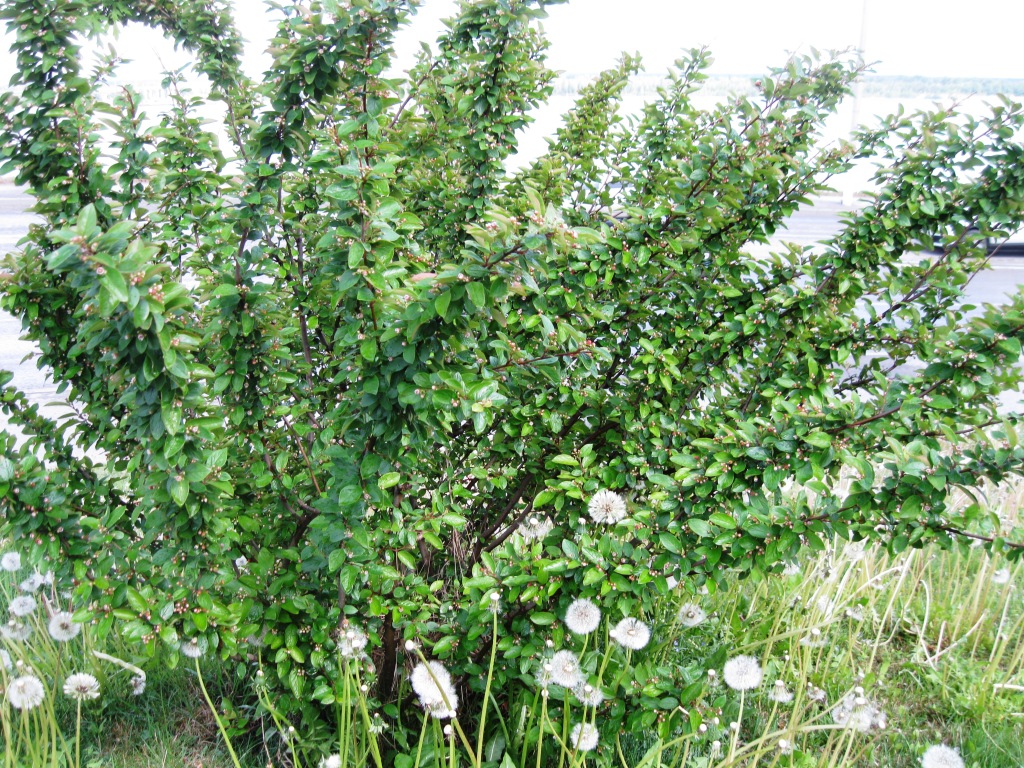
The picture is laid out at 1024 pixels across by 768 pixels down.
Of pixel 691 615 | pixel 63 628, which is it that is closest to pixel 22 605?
pixel 63 628

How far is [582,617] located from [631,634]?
17cm

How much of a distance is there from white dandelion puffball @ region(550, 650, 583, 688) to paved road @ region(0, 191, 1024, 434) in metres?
1.44

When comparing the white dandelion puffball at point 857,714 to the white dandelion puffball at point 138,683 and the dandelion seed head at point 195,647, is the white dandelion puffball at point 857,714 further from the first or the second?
the white dandelion puffball at point 138,683

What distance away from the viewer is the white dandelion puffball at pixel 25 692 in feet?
6.82

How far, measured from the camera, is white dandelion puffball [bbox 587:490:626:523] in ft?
7.10

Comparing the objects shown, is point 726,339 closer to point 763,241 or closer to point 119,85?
point 763,241

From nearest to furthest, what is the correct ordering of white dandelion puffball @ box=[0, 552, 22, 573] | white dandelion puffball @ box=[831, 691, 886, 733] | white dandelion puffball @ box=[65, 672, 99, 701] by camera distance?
white dandelion puffball @ box=[831, 691, 886, 733], white dandelion puffball @ box=[65, 672, 99, 701], white dandelion puffball @ box=[0, 552, 22, 573]

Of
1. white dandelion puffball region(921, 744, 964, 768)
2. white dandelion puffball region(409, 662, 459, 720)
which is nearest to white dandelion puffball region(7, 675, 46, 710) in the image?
white dandelion puffball region(409, 662, 459, 720)

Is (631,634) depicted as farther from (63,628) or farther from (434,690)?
(63,628)

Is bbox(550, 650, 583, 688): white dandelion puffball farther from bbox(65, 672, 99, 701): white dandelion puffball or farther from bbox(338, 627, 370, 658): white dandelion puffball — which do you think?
bbox(65, 672, 99, 701): white dandelion puffball

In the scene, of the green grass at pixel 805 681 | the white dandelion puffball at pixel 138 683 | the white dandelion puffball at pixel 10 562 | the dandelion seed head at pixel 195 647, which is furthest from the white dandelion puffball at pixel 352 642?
the white dandelion puffball at pixel 10 562

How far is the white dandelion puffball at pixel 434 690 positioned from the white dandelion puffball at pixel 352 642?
174 mm

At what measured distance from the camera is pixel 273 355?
2.03m

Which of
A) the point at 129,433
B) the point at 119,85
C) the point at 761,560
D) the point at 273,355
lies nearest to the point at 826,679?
the point at 761,560
